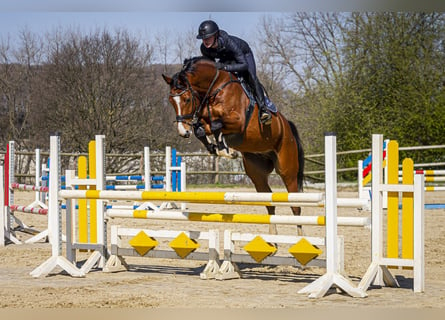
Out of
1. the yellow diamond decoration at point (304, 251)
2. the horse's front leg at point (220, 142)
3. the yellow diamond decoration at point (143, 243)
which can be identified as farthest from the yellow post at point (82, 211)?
the yellow diamond decoration at point (304, 251)

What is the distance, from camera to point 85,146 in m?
18.5

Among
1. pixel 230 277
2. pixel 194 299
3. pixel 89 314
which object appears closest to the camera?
pixel 89 314

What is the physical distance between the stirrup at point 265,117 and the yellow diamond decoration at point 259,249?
1454 millimetres

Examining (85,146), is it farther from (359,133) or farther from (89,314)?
(89,314)

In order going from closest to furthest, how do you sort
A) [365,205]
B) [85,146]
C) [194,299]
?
[194,299] < [365,205] < [85,146]

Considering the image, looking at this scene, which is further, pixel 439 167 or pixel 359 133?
pixel 359 133

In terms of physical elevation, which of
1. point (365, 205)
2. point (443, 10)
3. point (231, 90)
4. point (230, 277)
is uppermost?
point (443, 10)

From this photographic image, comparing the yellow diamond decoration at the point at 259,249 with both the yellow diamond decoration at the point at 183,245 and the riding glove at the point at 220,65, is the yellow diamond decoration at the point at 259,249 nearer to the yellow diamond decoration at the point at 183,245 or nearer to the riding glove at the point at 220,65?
the yellow diamond decoration at the point at 183,245

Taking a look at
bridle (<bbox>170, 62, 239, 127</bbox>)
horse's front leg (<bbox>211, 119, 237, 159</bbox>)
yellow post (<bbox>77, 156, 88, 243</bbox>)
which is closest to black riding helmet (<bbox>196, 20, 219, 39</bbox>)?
bridle (<bbox>170, 62, 239, 127</bbox>)

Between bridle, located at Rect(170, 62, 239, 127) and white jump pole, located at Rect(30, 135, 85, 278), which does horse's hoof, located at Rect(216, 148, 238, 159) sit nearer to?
bridle, located at Rect(170, 62, 239, 127)

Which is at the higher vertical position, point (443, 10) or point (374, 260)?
point (443, 10)

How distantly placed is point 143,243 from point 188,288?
2.22 ft

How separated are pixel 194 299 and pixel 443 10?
53.1ft

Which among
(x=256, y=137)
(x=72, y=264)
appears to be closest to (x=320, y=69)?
(x=256, y=137)
